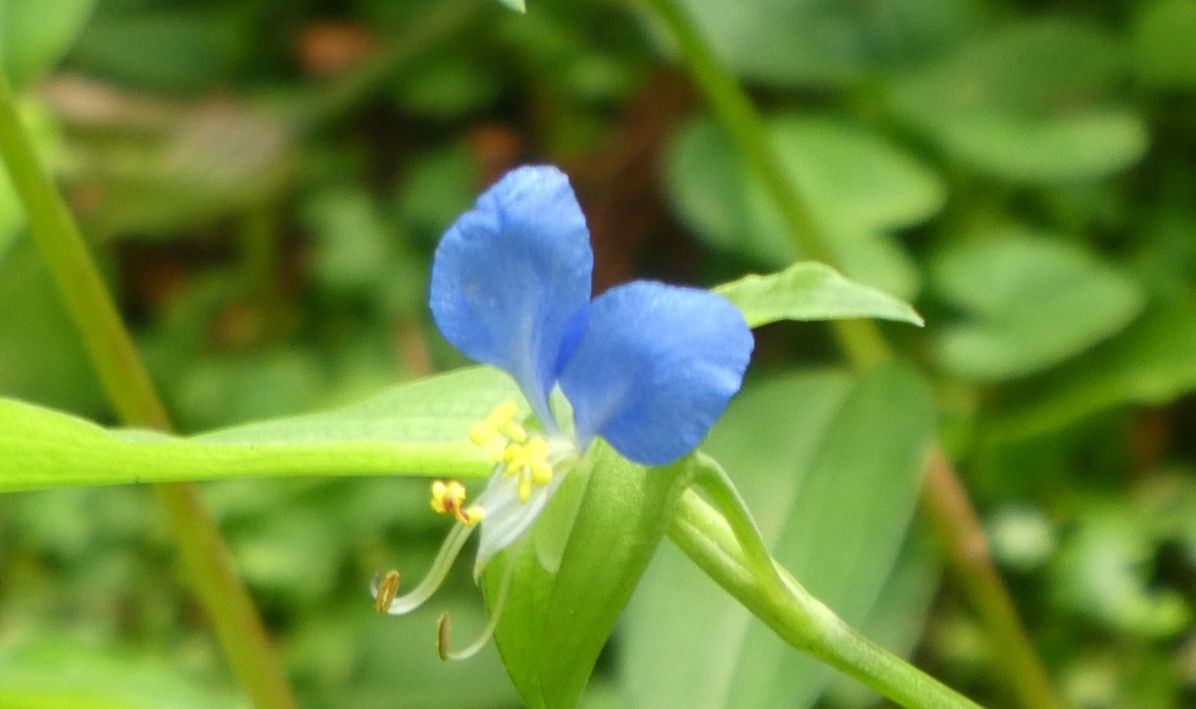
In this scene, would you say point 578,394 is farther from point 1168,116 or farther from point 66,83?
point 66,83

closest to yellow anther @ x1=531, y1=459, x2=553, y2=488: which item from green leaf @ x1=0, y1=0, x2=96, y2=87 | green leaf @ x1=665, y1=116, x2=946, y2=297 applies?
green leaf @ x1=0, y1=0, x2=96, y2=87

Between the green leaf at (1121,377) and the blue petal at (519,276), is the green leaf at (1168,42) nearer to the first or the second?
the green leaf at (1121,377)

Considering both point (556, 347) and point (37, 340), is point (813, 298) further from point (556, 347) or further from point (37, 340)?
point (37, 340)

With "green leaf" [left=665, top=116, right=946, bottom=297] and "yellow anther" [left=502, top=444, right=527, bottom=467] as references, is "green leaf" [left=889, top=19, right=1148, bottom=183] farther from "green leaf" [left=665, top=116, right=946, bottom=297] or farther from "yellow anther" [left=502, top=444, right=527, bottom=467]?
"yellow anther" [left=502, top=444, right=527, bottom=467]

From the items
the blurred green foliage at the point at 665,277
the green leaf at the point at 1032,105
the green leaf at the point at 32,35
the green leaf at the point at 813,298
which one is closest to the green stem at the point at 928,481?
the blurred green foliage at the point at 665,277

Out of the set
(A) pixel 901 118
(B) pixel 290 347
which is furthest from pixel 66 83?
(A) pixel 901 118

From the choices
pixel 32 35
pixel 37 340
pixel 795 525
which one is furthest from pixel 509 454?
pixel 37 340
